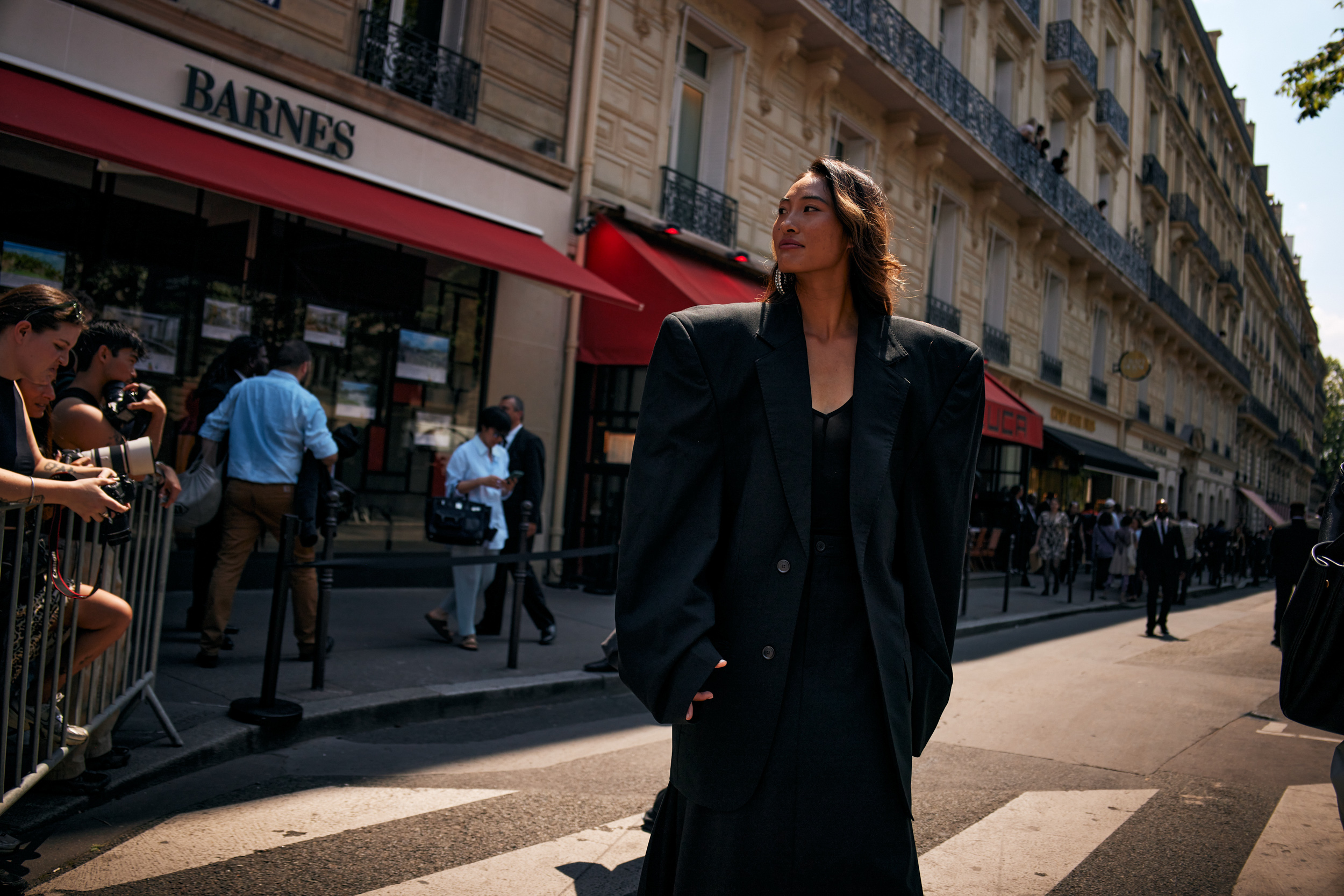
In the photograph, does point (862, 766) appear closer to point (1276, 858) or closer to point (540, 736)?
point (1276, 858)

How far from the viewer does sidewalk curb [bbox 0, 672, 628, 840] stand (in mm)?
3525

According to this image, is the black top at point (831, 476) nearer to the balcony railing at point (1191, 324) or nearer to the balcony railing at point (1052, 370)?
the balcony railing at point (1052, 370)

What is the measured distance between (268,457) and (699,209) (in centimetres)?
781

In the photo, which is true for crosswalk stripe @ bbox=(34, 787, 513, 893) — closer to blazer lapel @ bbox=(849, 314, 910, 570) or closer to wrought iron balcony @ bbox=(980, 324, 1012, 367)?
blazer lapel @ bbox=(849, 314, 910, 570)

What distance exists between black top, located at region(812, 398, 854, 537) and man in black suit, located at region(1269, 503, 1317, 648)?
33.2 ft

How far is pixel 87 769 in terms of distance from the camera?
375cm

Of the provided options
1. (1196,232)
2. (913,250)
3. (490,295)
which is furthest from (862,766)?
(1196,232)

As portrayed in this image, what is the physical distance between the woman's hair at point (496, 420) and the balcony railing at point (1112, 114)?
23.1 m

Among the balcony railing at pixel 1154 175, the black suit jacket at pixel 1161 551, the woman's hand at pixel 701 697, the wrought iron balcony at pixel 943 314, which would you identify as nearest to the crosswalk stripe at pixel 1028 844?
the woman's hand at pixel 701 697

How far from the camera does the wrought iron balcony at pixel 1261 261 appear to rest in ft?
159

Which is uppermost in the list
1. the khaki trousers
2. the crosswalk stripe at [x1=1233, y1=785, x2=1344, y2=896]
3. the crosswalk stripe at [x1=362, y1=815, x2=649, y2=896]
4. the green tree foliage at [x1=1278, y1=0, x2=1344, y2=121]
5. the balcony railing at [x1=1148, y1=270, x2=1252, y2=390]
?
the balcony railing at [x1=1148, y1=270, x2=1252, y2=390]

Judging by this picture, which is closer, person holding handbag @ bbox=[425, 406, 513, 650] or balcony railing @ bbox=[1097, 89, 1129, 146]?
person holding handbag @ bbox=[425, 406, 513, 650]

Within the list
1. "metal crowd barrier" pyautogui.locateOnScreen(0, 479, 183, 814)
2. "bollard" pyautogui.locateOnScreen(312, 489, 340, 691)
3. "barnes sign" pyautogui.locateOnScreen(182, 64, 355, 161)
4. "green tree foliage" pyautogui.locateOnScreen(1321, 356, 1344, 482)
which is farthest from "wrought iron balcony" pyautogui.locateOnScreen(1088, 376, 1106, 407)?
"green tree foliage" pyautogui.locateOnScreen(1321, 356, 1344, 482)

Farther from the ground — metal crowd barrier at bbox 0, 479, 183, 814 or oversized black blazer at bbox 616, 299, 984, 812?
oversized black blazer at bbox 616, 299, 984, 812
